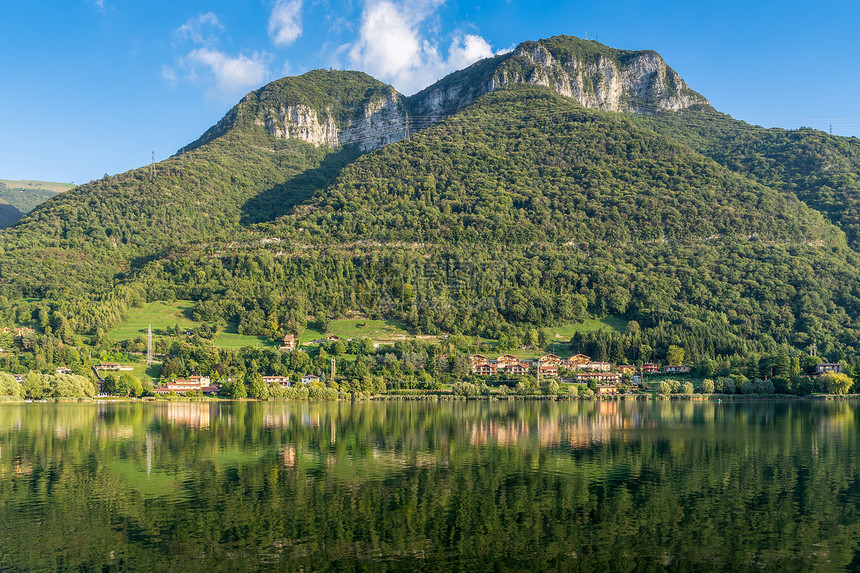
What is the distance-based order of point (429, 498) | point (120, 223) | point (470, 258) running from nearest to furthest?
point (429, 498) < point (470, 258) < point (120, 223)

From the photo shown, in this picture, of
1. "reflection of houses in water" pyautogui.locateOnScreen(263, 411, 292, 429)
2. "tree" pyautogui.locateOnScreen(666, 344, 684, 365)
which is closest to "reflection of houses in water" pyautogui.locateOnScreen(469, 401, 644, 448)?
"reflection of houses in water" pyautogui.locateOnScreen(263, 411, 292, 429)

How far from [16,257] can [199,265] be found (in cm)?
3658

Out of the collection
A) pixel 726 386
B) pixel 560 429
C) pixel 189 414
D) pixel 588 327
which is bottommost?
pixel 189 414

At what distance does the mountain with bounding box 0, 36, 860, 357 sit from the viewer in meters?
126

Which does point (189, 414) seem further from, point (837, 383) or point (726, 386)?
point (837, 383)

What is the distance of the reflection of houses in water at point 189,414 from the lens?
62.9 metres

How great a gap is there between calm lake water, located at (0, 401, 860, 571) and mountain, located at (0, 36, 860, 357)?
69837mm

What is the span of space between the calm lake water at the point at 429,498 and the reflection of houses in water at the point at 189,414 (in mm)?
5170

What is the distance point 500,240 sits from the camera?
154 m

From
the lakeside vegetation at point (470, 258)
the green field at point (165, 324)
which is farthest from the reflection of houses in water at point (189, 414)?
the green field at point (165, 324)

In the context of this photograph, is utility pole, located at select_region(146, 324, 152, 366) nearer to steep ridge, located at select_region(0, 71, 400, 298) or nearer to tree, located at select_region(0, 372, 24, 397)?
tree, located at select_region(0, 372, 24, 397)

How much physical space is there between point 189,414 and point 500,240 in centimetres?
9463

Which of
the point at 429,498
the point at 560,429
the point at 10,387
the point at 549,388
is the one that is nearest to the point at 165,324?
the point at 10,387

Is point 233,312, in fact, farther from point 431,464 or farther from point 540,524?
point 540,524
